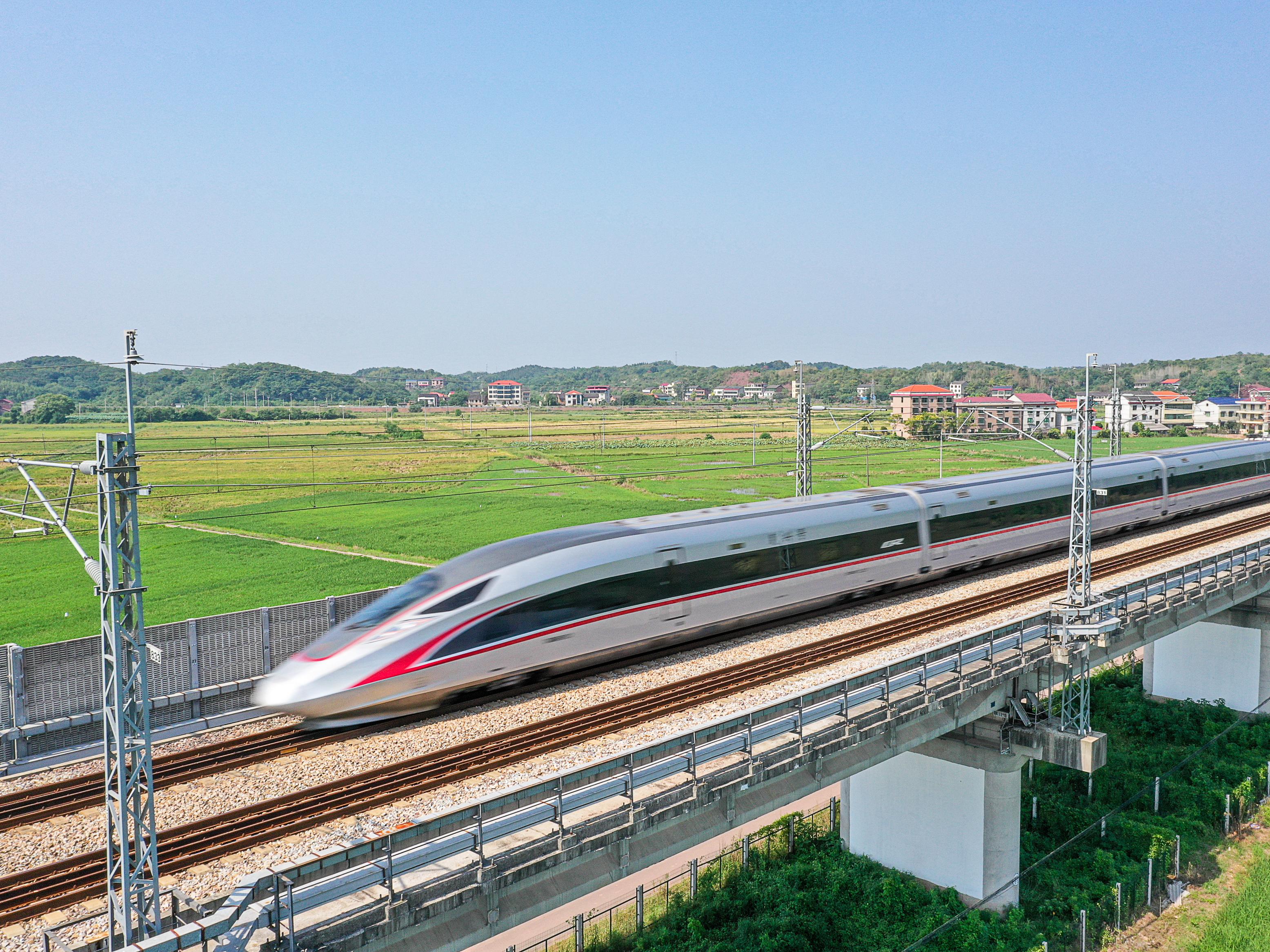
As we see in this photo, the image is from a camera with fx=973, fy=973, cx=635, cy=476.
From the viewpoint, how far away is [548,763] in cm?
1474

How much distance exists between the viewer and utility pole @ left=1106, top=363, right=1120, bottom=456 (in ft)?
125

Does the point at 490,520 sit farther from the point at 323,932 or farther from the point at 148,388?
the point at 323,932

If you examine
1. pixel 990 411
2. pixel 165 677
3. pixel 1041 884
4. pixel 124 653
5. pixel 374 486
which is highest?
pixel 990 411

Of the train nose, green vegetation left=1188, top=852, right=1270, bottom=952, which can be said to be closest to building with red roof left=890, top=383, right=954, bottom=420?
green vegetation left=1188, top=852, right=1270, bottom=952

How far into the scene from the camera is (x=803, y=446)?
30.2 m

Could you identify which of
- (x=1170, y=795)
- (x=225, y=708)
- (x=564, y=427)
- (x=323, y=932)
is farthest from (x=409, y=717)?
(x=564, y=427)

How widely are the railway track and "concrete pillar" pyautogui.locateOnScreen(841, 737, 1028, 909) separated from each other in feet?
9.46

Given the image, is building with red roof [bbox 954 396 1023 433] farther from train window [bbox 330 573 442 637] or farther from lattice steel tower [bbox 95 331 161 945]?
lattice steel tower [bbox 95 331 161 945]

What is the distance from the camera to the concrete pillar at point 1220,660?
3272 centimetres

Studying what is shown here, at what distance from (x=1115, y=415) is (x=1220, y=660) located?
1103 centimetres

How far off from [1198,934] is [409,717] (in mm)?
17920

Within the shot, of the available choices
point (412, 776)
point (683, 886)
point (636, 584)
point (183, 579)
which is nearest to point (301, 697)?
point (412, 776)

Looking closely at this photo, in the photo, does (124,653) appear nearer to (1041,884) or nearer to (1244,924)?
(1041,884)

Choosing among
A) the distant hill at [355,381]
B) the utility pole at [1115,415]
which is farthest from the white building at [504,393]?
the utility pole at [1115,415]
